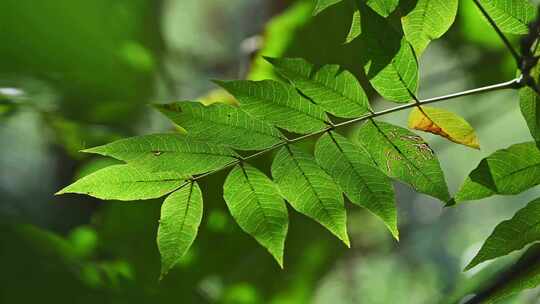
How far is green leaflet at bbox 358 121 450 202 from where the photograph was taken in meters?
0.35

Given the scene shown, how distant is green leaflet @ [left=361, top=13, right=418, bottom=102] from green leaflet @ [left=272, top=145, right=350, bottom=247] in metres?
0.06

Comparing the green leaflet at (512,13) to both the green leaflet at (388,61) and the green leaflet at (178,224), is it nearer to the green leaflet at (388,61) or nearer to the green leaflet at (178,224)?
the green leaflet at (388,61)

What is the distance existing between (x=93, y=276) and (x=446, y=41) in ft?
2.56

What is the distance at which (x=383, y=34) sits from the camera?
13.4 inches

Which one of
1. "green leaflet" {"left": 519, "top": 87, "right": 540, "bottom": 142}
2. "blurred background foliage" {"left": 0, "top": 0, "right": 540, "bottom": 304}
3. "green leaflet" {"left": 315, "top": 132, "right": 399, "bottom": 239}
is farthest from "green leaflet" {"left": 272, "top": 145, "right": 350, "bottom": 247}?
"blurred background foliage" {"left": 0, "top": 0, "right": 540, "bottom": 304}

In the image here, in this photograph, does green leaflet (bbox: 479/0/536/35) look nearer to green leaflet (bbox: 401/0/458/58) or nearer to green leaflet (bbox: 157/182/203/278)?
green leaflet (bbox: 401/0/458/58)

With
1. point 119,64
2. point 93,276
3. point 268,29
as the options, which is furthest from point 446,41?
point 93,276

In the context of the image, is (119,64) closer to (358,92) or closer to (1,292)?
(1,292)

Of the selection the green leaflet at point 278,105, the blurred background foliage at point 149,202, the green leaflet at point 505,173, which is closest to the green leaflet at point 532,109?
the green leaflet at point 505,173

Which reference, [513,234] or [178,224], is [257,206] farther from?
[513,234]

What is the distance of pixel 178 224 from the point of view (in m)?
0.37

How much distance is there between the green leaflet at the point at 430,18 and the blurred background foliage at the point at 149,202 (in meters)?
0.37

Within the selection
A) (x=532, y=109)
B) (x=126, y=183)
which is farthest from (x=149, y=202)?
(x=532, y=109)

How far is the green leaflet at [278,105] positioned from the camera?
365 millimetres
